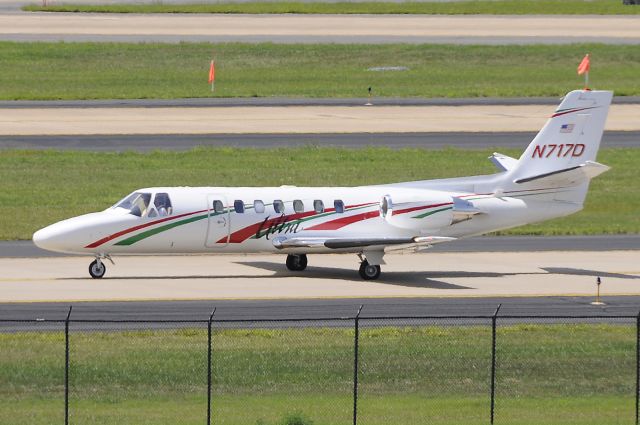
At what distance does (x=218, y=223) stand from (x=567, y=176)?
10722 mm

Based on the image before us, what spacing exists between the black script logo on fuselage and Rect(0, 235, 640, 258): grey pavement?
Answer: 7.91m

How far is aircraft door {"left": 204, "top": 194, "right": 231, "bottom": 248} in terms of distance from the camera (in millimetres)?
41375

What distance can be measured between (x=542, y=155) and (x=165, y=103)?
120ft

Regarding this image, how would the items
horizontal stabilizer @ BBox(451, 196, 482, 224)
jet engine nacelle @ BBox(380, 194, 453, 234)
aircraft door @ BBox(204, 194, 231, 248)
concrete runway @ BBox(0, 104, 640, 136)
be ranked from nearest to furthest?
aircraft door @ BBox(204, 194, 231, 248) → jet engine nacelle @ BBox(380, 194, 453, 234) → horizontal stabilizer @ BBox(451, 196, 482, 224) → concrete runway @ BBox(0, 104, 640, 136)

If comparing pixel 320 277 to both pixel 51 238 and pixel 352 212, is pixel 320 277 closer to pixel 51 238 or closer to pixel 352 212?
pixel 352 212

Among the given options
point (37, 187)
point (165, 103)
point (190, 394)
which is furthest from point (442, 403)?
point (165, 103)

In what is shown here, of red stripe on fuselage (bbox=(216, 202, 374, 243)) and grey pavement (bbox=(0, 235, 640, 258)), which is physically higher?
red stripe on fuselage (bbox=(216, 202, 374, 243))

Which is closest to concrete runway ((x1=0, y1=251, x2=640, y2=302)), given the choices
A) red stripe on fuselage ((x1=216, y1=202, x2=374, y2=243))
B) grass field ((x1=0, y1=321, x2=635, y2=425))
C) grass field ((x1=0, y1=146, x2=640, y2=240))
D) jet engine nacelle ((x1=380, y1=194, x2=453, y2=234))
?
red stripe on fuselage ((x1=216, y1=202, x2=374, y2=243))

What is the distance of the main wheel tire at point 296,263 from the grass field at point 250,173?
11.4m

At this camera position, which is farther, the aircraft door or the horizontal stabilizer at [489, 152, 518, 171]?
the horizontal stabilizer at [489, 152, 518, 171]

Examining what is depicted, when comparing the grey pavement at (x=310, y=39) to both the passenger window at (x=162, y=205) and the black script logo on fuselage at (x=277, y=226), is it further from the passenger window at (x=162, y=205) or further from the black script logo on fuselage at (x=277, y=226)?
the passenger window at (x=162, y=205)

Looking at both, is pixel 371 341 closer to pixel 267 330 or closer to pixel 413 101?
pixel 267 330

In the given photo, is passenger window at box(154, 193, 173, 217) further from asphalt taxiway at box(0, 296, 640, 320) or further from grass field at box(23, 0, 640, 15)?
grass field at box(23, 0, 640, 15)

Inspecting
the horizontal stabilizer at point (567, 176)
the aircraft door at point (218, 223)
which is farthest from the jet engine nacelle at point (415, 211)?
the aircraft door at point (218, 223)
